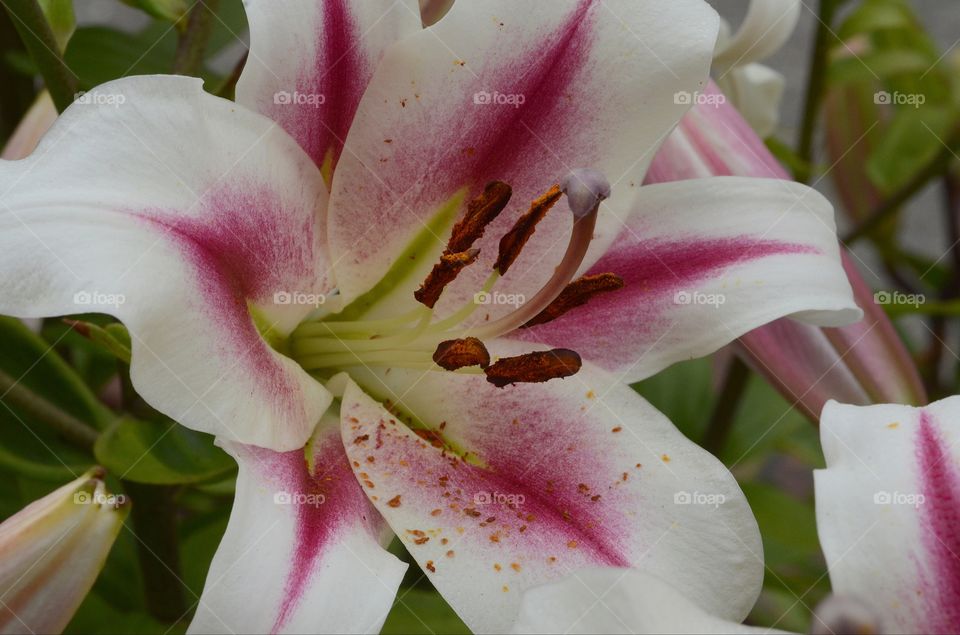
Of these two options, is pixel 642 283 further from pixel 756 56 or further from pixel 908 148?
pixel 908 148

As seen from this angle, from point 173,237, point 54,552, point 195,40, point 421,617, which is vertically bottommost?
point 421,617

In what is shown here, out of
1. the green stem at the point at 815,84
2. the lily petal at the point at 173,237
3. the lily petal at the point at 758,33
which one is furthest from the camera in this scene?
the green stem at the point at 815,84

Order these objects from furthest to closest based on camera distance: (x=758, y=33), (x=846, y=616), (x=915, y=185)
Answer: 1. (x=915, y=185)
2. (x=758, y=33)
3. (x=846, y=616)

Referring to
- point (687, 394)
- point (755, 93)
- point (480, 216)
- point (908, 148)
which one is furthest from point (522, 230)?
point (908, 148)

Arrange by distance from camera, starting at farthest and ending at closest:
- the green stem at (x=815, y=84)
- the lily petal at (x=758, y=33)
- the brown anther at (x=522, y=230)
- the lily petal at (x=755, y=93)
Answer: the green stem at (x=815, y=84) → the lily petal at (x=755, y=93) → the lily petal at (x=758, y=33) → the brown anther at (x=522, y=230)

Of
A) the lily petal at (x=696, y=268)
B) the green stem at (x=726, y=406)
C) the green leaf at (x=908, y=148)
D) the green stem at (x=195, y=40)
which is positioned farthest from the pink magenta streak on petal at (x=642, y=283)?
the green leaf at (x=908, y=148)

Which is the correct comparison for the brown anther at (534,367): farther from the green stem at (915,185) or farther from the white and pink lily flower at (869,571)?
the green stem at (915,185)

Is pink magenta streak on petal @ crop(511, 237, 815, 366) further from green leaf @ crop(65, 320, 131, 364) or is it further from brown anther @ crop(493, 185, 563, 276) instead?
green leaf @ crop(65, 320, 131, 364)

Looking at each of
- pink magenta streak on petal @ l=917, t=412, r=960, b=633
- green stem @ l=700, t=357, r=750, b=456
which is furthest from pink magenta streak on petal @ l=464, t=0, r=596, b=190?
green stem @ l=700, t=357, r=750, b=456
